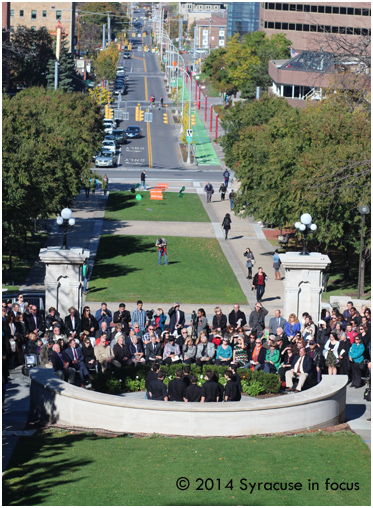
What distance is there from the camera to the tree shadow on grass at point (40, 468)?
14750mm

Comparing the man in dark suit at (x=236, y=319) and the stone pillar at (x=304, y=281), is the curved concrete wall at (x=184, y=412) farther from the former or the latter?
the stone pillar at (x=304, y=281)

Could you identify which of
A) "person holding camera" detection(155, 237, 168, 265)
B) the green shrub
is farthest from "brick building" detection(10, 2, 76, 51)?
the green shrub

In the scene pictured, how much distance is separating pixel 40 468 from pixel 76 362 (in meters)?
4.77

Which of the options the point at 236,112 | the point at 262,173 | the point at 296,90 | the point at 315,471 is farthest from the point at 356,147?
the point at 296,90

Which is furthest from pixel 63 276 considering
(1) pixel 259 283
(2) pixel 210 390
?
(2) pixel 210 390

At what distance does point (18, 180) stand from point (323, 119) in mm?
13208

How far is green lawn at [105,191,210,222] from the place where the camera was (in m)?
54.3

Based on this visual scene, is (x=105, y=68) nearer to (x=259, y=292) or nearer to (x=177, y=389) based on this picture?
(x=259, y=292)

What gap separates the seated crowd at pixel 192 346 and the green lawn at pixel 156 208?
29395 millimetres

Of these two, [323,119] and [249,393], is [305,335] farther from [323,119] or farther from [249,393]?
[323,119]

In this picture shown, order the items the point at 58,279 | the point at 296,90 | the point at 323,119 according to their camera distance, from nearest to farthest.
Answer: the point at 58,279
the point at 323,119
the point at 296,90

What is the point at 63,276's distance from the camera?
90.6 feet

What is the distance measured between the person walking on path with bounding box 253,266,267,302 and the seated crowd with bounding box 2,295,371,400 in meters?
8.15

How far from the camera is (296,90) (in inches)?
3206
